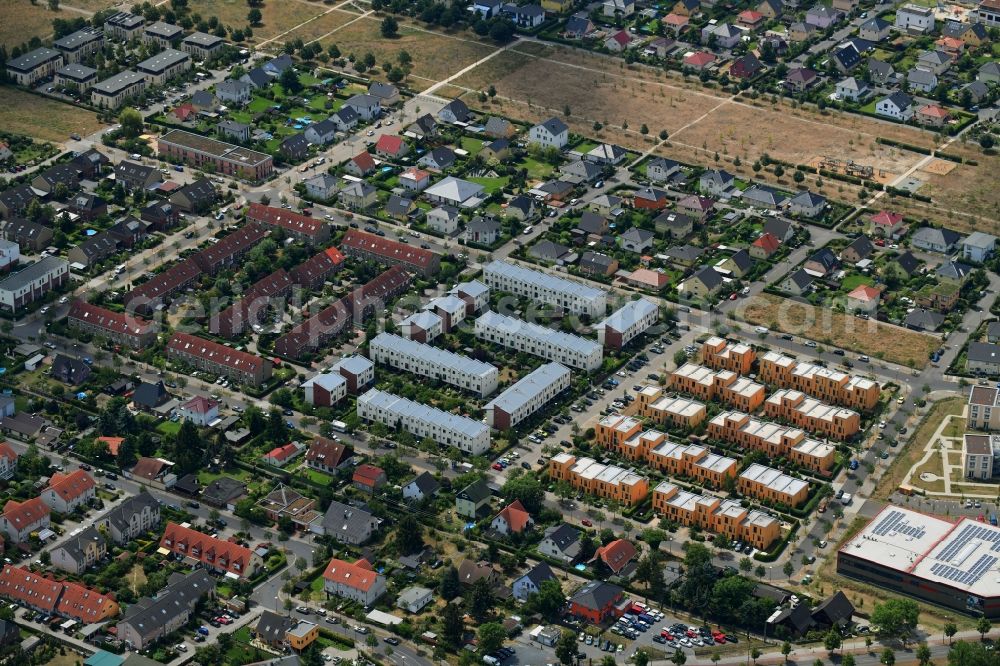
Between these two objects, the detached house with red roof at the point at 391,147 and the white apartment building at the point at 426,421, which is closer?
the white apartment building at the point at 426,421

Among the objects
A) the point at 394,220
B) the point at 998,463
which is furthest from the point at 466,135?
the point at 998,463

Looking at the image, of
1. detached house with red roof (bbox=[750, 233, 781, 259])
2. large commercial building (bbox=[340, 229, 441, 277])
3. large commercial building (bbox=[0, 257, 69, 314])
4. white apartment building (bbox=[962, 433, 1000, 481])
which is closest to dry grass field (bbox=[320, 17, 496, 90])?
large commercial building (bbox=[340, 229, 441, 277])

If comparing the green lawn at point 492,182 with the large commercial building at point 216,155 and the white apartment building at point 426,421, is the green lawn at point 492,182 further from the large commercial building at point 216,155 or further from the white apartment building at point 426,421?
the white apartment building at point 426,421

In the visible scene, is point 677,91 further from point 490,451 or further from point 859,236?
point 490,451

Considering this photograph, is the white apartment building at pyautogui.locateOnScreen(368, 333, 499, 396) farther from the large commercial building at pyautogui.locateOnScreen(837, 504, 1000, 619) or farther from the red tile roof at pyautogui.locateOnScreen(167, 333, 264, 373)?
the large commercial building at pyautogui.locateOnScreen(837, 504, 1000, 619)

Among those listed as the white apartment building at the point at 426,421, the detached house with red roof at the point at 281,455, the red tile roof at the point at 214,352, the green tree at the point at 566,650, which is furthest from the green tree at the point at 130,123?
the green tree at the point at 566,650

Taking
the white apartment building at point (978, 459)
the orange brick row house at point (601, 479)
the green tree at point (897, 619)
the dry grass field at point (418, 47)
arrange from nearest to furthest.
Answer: the green tree at point (897, 619) → the orange brick row house at point (601, 479) → the white apartment building at point (978, 459) → the dry grass field at point (418, 47)

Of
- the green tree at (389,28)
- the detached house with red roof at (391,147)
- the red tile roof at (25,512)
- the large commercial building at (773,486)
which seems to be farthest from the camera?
the green tree at (389,28)
